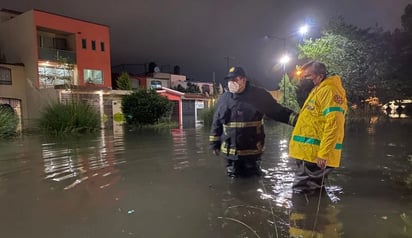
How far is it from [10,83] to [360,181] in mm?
24715

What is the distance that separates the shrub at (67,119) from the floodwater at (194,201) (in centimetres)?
704

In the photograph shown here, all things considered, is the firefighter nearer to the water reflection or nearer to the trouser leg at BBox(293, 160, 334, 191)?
A: the trouser leg at BBox(293, 160, 334, 191)

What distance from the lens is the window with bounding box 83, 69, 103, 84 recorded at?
25828 millimetres

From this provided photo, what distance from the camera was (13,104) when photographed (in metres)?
22.5

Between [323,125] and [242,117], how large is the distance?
4.02ft

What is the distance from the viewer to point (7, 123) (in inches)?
470

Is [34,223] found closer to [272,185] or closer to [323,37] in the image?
[272,185]

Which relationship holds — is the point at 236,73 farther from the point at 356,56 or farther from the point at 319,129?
the point at 356,56

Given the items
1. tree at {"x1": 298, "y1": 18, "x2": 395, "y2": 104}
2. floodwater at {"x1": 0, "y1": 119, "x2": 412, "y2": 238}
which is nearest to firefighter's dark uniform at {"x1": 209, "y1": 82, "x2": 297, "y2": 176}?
floodwater at {"x1": 0, "y1": 119, "x2": 412, "y2": 238}

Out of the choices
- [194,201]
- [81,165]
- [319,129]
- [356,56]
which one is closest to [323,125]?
[319,129]

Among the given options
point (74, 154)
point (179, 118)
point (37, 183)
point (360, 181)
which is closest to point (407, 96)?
point (179, 118)

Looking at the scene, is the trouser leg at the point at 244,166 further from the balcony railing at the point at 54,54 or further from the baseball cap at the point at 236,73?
the balcony railing at the point at 54,54

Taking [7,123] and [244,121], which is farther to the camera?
[7,123]

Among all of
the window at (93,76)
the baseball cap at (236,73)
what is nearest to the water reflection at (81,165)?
the baseball cap at (236,73)
